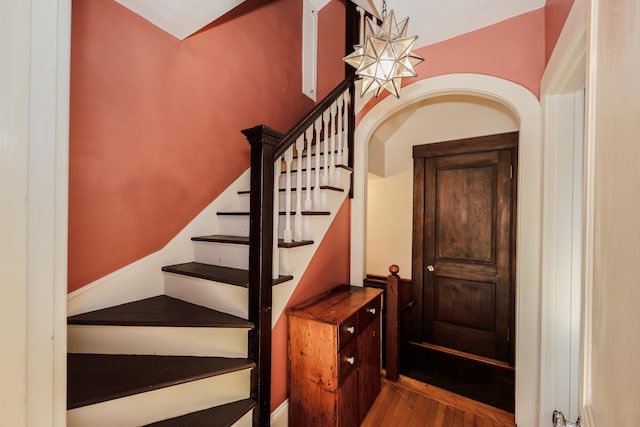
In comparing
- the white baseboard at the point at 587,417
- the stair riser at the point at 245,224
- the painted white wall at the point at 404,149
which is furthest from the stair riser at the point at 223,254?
the painted white wall at the point at 404,149

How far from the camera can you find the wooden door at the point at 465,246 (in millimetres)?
2619

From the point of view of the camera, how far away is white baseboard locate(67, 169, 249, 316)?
1495 mm

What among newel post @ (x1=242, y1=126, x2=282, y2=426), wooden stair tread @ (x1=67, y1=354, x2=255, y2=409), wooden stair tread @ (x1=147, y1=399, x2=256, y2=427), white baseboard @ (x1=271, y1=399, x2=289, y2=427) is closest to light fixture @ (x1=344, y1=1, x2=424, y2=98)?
newel post @ (x1=242, y1=126, x2=282, y2=426)

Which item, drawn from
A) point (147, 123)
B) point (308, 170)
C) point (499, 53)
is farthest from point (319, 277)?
point (499, 53)

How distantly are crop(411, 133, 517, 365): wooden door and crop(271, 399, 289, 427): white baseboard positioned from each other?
188 centimetres

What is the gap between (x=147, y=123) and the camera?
5.72 ft

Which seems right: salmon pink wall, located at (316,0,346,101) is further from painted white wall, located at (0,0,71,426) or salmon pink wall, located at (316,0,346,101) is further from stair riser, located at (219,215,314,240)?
painted white wall, located at (0,0,71,426)

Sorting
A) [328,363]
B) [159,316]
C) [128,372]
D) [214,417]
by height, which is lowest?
[214,417]

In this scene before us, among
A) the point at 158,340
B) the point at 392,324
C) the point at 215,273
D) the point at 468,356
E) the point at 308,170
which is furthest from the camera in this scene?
the point at 468,356

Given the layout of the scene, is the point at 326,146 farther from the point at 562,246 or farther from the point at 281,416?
the point at 281,416

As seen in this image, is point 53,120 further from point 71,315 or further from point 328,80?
point 328,80

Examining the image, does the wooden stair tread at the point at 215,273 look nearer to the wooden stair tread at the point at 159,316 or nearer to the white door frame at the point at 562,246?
the wooden stair tread at the point at 159,316

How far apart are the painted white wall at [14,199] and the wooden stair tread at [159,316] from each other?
0.81m

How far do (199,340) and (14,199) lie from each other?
112 centimetres
